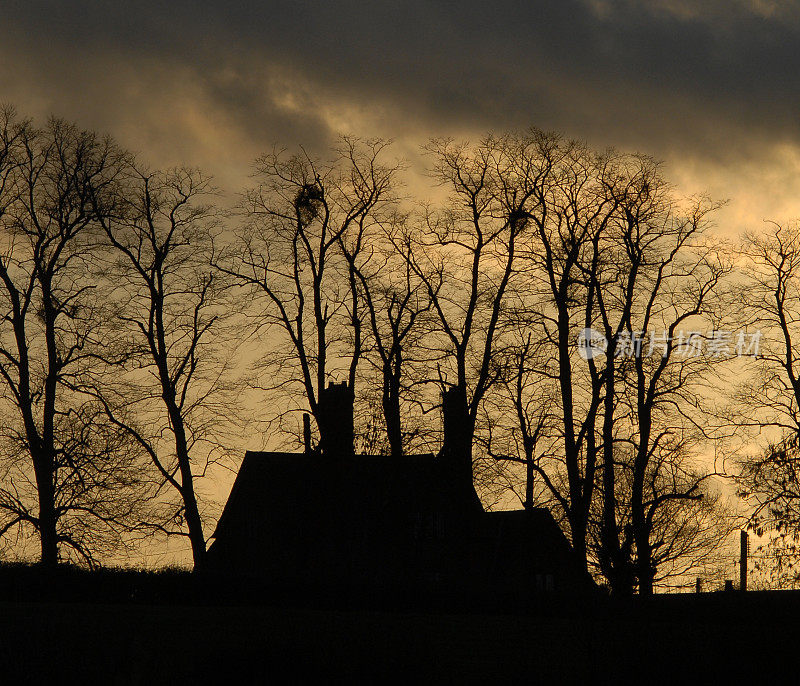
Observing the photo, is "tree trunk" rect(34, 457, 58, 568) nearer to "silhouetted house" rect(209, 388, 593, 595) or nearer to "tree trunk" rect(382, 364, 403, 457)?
"silhouetted house" rect(209, 388, 593, 595)

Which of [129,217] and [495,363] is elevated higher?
[129,217]

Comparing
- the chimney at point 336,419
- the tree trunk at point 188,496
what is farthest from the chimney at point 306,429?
the tree trunk at point 188,496

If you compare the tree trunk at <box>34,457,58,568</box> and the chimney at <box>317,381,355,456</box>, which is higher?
the chimney at <box>317,381,355,456</box>

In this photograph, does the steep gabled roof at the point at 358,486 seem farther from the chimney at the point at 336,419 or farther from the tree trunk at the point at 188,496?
the tree trunk at the point at 188,496

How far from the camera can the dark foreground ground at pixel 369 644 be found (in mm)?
17828

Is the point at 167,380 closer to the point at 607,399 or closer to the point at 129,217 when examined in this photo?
the point at 129,217

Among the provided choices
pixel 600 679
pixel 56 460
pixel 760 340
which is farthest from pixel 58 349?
pixel 760 340

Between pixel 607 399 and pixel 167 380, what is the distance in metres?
13.4

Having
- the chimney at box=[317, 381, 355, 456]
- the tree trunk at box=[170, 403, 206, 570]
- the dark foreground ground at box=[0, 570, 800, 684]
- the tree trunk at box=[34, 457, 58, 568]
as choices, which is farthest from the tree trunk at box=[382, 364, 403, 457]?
the dark foreground ground at box=[0, 570, 800, 684]

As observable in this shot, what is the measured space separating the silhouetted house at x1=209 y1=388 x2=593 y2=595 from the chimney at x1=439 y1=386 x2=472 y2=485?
235 millimetres

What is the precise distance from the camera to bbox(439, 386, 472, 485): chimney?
32.2 meters

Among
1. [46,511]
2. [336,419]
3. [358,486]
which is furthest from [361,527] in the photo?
[46,511]

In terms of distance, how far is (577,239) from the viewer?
33.0 meters

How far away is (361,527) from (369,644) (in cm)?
1798
